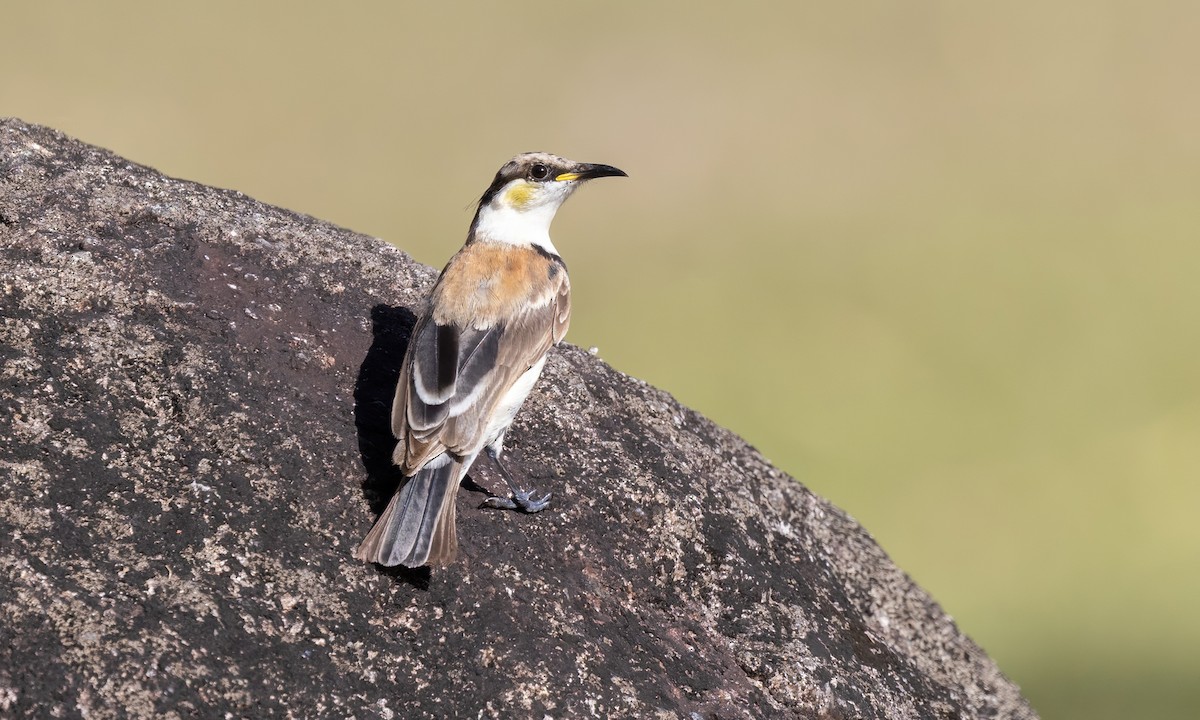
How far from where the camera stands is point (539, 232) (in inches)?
238

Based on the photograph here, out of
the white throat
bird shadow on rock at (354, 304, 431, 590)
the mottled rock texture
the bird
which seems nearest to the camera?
the mottled rock texture

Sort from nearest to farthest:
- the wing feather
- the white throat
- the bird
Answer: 1. the bird
2. the wing feather
3. the white throat

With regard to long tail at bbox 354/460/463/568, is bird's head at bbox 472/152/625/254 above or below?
above

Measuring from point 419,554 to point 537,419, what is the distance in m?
1.33

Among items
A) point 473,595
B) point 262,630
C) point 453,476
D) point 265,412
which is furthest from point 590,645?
point 265,412

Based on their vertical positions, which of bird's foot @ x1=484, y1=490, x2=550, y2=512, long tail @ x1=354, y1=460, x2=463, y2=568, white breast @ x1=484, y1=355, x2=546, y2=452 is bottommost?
long tail @ x1=354, y1=460, x2=463, y2=568

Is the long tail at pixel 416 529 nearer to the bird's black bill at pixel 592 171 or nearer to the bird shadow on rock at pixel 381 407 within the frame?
the bird shadow on rock at pixel 381 407

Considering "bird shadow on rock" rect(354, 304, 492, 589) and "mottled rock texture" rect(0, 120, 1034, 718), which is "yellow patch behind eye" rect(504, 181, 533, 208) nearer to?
"mottled rock texture" rect(0, 120, 1034, 718)

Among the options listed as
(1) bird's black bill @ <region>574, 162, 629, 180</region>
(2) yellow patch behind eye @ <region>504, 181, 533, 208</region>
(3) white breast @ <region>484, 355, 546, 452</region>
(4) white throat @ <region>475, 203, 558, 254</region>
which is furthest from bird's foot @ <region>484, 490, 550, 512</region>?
(1) bird's black bill @ <region>574, 162, 629, 180</region>

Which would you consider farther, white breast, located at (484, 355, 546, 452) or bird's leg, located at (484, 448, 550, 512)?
white breast, located at (484, 355, 546, 452)

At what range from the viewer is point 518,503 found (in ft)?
15.2

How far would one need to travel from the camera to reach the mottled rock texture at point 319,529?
3.67 metres

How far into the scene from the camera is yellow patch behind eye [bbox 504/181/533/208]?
600 centimetres

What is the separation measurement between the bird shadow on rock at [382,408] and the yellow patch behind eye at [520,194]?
2.58ft
